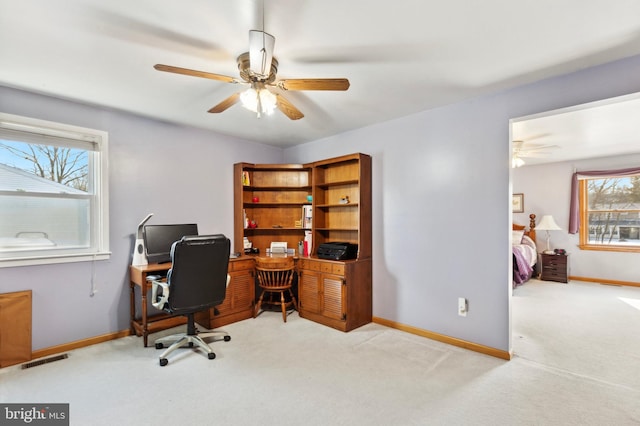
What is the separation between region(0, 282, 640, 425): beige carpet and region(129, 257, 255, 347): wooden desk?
286mm

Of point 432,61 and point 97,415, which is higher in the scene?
point 432,61

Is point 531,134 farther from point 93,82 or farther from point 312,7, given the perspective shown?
point 93,82

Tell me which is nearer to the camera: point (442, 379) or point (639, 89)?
point (639, 89)

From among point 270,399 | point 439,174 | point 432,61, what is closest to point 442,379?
point 270,399

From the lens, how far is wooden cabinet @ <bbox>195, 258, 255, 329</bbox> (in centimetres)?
350

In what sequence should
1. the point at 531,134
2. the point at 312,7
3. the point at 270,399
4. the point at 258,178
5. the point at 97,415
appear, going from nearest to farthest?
the point at 312,7 < the point at 97,415 < the point at 270,399 < the point at 531,134 < the point at 258,178

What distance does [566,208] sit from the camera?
606 cm

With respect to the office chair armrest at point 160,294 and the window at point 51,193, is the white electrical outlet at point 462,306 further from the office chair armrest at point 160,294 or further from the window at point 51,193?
the window at point 51,193

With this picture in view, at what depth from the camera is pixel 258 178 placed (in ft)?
14.8

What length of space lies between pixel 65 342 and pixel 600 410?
172 inches

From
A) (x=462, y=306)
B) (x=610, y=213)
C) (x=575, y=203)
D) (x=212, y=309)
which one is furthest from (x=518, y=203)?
(x=212, y=309)

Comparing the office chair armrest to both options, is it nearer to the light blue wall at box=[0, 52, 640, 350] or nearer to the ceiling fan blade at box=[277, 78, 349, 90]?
the light blue wall at box=[0, 52, 640, 350]

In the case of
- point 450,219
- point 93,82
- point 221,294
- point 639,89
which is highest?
point 93,82

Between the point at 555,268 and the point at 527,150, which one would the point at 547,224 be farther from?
the point at 527,150
